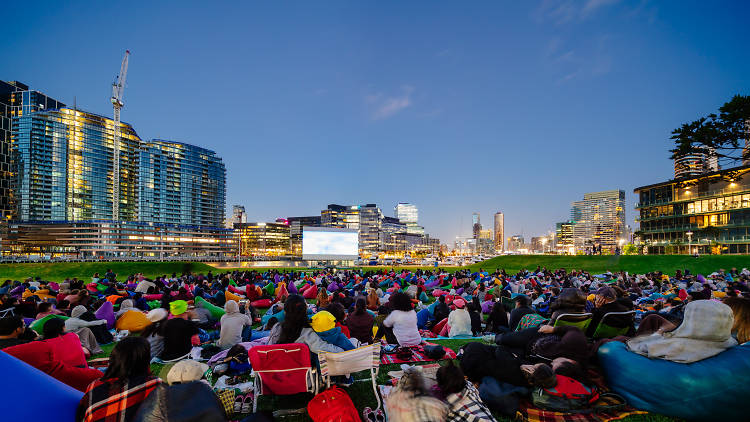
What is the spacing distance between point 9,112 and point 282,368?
21571 centimetres

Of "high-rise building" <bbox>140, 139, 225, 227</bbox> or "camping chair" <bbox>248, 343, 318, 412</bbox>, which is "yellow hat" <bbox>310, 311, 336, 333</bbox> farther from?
"high-rise building" <bbox>140, 139, 225, 227</bbox>

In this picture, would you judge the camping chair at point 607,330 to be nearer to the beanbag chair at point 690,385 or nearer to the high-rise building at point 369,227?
the beanbag chair at point 690,385

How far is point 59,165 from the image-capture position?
4685 inches

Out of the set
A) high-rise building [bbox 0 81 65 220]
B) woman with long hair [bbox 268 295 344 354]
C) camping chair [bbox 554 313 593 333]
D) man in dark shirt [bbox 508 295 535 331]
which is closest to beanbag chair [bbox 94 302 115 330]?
woman with long hair [bbox 268 295 344 354]

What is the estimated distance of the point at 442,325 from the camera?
8547 millimetres

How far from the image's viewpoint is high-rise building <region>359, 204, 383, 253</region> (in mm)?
175125

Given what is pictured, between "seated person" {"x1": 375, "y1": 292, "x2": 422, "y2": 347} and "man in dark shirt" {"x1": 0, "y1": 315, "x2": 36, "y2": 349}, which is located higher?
"man in dark shirt" {"x1": 0, "y1": 315, "x2": 36, "y2": 349}

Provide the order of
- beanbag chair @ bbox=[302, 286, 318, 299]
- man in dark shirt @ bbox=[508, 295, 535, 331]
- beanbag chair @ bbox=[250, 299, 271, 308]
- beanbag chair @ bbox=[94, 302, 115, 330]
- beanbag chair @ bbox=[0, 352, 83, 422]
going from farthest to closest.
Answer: beanbag chair @ bbox=[302, 286, 318, 299] → beanbag chair @ bbox=[250, 299, 271, 308] → beanbag chair @ bbox=[94, 302, 115, 330] → man in dark shirt @ bbox=[508, 295, 535, 331] → beanbag chair @ bbox=[0, 352, 83, 422]

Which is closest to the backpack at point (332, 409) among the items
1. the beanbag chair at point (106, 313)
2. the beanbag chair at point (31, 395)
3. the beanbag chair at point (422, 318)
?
the beanbag chair at point (31, 395)

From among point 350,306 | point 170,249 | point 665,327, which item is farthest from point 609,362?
point 170,249

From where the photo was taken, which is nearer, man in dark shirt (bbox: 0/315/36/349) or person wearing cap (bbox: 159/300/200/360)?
man in dark shirt (bbox: 0/315/36/349)

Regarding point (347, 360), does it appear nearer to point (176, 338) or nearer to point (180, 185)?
point (176, 338)

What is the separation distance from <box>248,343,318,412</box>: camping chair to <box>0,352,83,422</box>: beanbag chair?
61.9 inches

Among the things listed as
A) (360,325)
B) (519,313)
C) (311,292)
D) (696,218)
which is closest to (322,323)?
(360,325)
